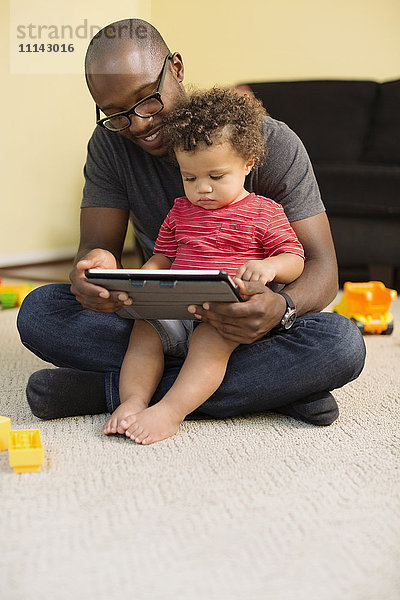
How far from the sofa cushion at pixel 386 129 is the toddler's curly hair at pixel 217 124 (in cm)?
188

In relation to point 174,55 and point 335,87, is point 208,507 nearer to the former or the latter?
point 174,55

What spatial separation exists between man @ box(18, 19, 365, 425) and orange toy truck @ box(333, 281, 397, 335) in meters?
0.71

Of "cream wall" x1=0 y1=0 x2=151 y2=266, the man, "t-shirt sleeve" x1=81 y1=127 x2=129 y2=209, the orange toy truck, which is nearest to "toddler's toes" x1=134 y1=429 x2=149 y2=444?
the man

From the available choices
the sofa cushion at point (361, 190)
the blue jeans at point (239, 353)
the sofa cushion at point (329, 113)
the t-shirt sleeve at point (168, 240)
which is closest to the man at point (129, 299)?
the blue jeans at point (239, 353)

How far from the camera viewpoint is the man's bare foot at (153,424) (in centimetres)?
118

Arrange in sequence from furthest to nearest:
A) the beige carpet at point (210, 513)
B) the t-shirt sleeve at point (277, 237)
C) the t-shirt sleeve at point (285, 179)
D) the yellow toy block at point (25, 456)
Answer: the t-shirt sleeve at point (285, 179) → the t-shirt sleeve at point (277, 237) → the yellow toy block at point (25, 456) → the beige carpet at point (210, 513)

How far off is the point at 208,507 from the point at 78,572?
0.74ft

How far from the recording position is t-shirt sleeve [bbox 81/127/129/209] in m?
1.52

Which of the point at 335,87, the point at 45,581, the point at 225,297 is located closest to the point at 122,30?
the point at 225,297

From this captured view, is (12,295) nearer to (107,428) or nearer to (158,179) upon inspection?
(158,179)

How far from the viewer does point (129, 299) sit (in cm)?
121

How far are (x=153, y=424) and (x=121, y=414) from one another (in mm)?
59

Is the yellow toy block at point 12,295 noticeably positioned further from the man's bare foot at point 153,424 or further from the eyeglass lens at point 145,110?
the man's bare foot at point 153,424

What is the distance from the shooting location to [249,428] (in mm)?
1274
